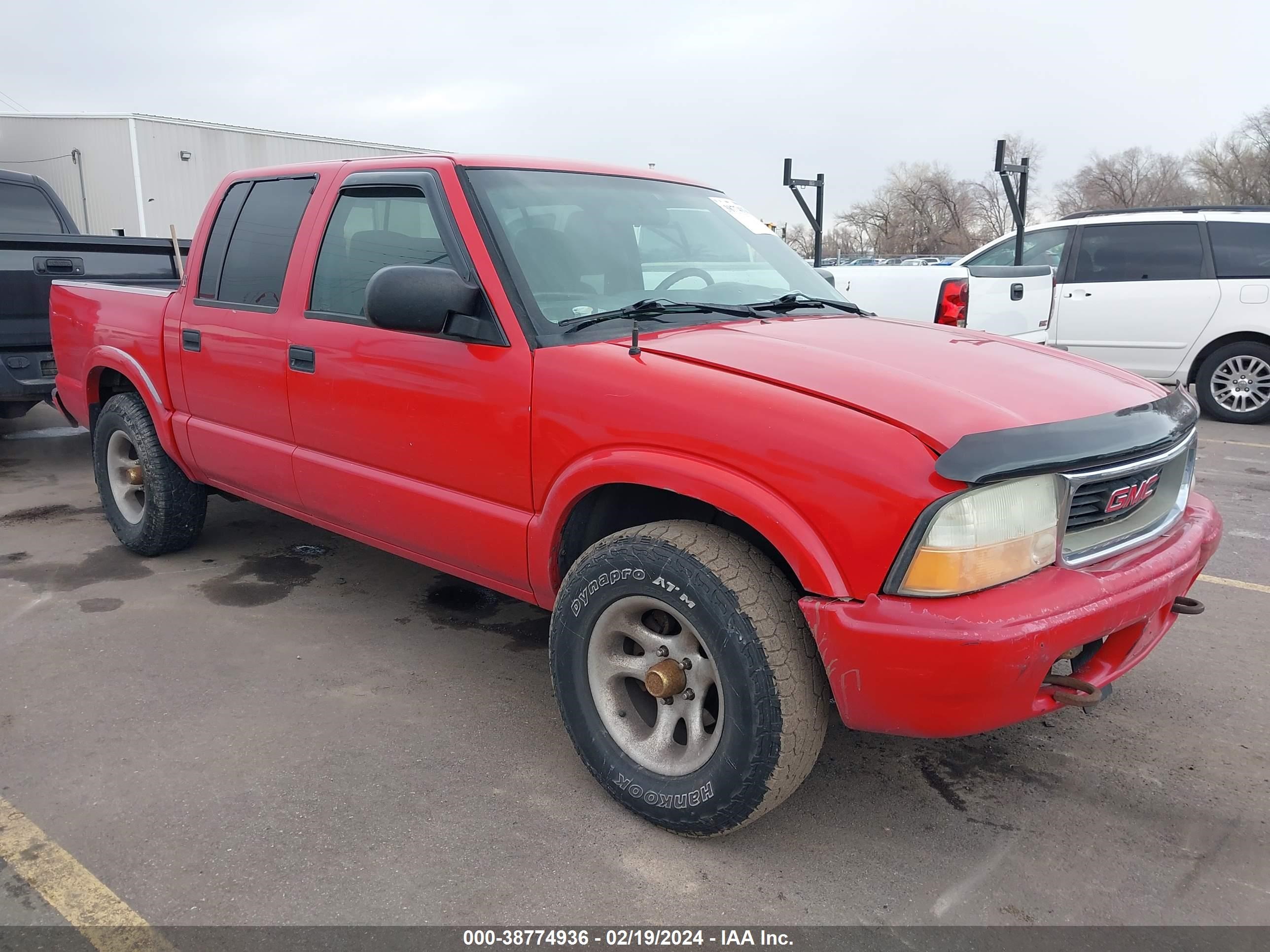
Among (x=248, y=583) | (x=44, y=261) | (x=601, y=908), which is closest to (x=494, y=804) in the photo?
(x=601, y=908)

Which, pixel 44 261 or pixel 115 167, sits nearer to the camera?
pixel 44 261

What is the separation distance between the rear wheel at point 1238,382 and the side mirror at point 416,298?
850 cm

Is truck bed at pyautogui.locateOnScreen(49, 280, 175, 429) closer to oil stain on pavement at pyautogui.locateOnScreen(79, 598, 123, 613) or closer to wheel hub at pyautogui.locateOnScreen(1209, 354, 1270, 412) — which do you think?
oil stain on pavement at pyautogui.locateOnScreen(79, 598, 123, 613)

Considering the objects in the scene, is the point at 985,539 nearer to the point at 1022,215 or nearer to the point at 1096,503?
the point at 1096,503

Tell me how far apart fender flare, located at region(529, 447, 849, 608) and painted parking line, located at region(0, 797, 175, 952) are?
53.0 inches

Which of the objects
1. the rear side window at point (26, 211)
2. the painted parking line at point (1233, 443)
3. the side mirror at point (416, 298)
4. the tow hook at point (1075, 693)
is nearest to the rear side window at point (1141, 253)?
the painted parking line at point (1233, 443)

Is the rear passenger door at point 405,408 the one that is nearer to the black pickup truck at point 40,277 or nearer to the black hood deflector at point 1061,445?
the black hood deflector at point 1061,445

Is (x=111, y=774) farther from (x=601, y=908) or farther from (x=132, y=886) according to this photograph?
(x=601, y=908)

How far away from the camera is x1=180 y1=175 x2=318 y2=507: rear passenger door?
12.3 feet

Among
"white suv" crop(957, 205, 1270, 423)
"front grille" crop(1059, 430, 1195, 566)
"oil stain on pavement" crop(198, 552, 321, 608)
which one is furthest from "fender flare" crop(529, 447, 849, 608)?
"white suv" crop(957, 205, 1270, 423)

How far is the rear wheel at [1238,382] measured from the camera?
877 centimetres

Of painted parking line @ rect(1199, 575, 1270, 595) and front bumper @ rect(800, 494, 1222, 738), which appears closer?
front bumper @ rect(800, 494, 1222, 738)

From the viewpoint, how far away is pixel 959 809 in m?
2.73

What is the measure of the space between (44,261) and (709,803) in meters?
6.05
